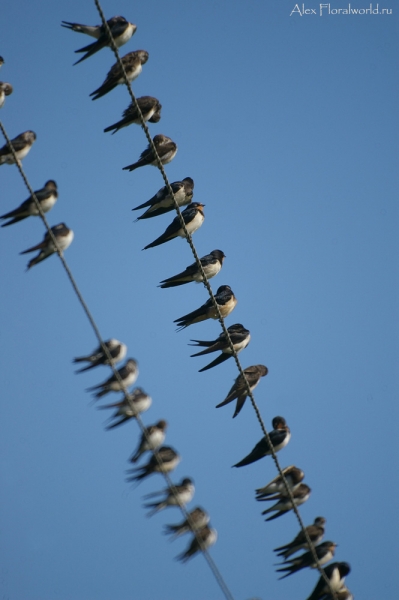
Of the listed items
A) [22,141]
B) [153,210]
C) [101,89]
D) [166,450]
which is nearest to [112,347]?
[166,450]

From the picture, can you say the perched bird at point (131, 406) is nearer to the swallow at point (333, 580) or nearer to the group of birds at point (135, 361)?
the group of birds at point (135, 361)

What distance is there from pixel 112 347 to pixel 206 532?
2513 millimetres

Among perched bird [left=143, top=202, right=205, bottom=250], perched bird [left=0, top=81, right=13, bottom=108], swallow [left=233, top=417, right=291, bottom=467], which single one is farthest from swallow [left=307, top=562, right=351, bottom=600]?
perched bird [left=0, top=81, right=13, bottom=108]

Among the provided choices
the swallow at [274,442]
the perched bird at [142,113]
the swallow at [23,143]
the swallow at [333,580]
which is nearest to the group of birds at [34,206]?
the swallow at [23,143]

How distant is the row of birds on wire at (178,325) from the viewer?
8.38 meters

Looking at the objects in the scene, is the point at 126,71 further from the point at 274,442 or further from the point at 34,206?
the point at 274,442

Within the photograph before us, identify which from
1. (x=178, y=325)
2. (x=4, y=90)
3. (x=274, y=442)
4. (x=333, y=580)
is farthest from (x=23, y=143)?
(x=333, y=580)

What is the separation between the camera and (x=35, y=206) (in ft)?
25.9

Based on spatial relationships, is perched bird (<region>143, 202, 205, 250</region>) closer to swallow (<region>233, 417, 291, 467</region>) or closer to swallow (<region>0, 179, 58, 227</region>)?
swallow (<region>0, 179, 58, 227</region>)

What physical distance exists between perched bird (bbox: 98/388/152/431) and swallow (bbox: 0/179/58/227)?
1.84m

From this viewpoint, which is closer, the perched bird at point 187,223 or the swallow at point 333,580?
the perched bird at point 187,223

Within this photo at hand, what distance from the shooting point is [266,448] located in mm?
9180

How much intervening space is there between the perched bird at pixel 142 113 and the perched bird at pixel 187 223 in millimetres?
1104

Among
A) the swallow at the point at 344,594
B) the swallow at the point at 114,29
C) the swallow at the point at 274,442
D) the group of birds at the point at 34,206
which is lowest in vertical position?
the swallow at the point at 344,594
